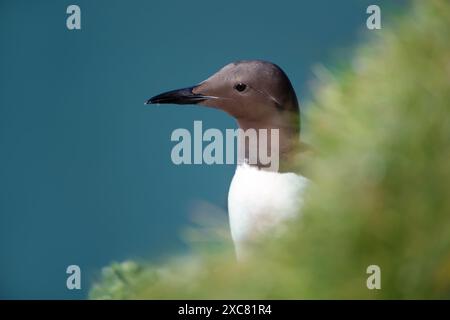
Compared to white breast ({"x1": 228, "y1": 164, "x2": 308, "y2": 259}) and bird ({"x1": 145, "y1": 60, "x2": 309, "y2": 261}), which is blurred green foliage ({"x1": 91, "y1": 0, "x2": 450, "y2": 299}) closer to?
white breast ({"x1": 228, "y1": 164, "x2": 308, "y2": 259})

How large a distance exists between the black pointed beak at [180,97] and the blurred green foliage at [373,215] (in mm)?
1013

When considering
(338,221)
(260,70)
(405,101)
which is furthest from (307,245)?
(260,70)

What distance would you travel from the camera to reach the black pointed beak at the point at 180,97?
156 centimetres

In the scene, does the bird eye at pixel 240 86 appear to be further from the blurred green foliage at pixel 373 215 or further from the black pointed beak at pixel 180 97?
the blurred green foliage at pixel 373 215

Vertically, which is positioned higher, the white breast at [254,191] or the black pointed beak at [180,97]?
the black pointed beak at [180,97]

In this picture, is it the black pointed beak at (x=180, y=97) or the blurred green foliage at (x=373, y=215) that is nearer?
the blurred green foliage at (x=373, y=215)

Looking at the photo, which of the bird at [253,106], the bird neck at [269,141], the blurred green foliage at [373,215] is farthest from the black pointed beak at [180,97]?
the blurred green foliage at [373,215]

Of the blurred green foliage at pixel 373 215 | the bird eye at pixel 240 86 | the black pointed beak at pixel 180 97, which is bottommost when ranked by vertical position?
the blurred green foliage at pixel 373 215

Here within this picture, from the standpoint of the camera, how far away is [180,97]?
1567mm

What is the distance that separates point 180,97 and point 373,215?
108cm

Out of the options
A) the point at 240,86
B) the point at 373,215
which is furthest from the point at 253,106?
the point at 373,215

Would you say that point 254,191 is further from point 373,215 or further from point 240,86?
point 373,215

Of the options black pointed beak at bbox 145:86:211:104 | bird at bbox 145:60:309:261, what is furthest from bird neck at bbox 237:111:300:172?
black pointed beak at bbox 145:86:211:104
